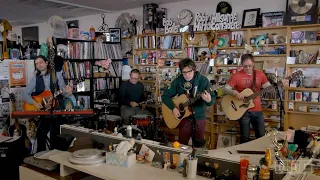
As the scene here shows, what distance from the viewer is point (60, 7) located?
646 centimetres

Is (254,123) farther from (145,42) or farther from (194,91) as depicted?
(145,42)

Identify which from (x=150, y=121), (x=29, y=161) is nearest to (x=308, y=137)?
(x=29, y=161)

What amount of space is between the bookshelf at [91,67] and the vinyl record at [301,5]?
3454 millimetres

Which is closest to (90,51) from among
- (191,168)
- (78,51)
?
(78,51)

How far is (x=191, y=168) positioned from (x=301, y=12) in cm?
355

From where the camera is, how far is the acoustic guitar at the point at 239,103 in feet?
12.6

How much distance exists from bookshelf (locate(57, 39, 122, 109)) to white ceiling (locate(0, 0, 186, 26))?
825mm

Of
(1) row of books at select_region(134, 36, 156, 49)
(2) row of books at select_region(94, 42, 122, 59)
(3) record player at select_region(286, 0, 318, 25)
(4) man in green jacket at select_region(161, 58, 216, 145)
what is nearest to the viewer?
(4) man in green jacket at select_region(161, 58, 216, 145)

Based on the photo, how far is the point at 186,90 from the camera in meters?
3.24

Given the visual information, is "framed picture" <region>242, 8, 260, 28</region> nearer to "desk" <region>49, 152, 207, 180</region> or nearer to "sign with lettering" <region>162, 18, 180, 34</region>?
"sign with lettering" <region>162, 18, 180, 34</region>

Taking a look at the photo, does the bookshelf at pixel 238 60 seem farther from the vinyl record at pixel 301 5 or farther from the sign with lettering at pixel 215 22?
the vinyl record at pixel 301 5

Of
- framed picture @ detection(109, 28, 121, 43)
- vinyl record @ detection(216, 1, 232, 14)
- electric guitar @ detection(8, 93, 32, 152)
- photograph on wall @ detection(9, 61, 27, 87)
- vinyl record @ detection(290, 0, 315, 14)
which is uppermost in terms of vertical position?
vinyl record @ detection(216, 1, 232, 14)

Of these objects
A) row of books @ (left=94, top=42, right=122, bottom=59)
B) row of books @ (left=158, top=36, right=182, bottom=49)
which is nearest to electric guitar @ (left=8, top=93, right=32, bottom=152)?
row of books @ (left=94, top=42, right=122, bottom=59)

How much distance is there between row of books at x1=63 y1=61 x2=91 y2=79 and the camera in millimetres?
5223
